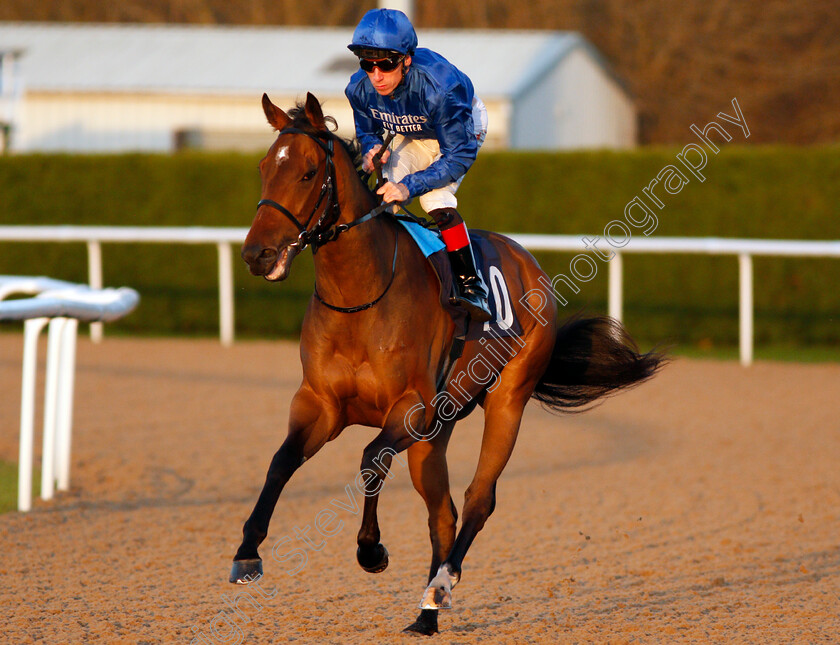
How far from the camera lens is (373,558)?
374 cm

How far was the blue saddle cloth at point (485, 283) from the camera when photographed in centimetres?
377

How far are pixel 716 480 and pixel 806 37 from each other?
17700 millimetres

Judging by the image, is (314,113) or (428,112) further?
(428,112)

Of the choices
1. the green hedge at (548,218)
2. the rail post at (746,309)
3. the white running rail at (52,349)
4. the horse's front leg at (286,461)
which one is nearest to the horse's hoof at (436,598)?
the horse's front leg at (286,461)

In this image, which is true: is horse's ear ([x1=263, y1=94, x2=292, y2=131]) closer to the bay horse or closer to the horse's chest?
the bay horse

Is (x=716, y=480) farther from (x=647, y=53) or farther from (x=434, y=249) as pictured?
(x=647, y=53)

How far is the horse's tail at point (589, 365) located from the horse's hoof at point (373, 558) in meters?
1.06

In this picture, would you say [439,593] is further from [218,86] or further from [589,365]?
[218,86]

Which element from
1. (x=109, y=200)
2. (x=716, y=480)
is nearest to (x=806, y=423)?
(x=716, y=480)

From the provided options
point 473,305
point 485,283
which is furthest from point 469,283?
point 485,283

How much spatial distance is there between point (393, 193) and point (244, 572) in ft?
4.04

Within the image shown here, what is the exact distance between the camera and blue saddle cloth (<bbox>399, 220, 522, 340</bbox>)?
3.77 meters

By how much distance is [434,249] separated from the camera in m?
3.84

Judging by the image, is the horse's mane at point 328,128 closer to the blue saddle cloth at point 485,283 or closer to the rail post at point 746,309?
the blue saddle cloth at point 485,283
